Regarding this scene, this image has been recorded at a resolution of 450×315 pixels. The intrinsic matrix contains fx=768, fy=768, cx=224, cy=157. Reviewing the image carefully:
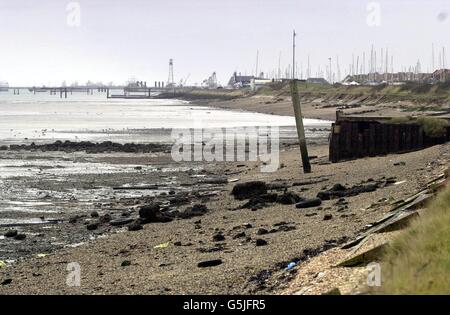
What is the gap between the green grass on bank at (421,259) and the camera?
789 centimetres

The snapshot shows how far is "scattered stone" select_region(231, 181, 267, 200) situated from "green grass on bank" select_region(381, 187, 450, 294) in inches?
505

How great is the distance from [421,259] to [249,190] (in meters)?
16.2

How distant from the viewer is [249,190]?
82.4 ft

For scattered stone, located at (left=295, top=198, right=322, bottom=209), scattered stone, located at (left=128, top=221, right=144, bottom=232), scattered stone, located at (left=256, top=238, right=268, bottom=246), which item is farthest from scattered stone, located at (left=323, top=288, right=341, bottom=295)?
scattered stone, located at (left=128, top=221, right=144, bottom=232)

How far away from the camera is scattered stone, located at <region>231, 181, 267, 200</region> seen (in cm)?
2475

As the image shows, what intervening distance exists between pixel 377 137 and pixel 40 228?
1744 centimetres

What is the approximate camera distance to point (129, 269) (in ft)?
48.0

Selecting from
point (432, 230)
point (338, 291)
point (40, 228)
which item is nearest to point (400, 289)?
point (338, 291)

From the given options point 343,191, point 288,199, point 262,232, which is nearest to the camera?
point 262,232

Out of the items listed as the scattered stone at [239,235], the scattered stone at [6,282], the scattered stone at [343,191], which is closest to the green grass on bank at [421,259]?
the scattered stone at [239,235]

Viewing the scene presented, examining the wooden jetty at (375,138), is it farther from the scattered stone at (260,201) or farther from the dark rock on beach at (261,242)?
the dark rock on beach at (261,242)

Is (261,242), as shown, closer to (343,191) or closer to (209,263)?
(209,263)

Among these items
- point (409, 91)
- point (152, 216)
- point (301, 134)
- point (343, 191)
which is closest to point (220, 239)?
point (152, 216)

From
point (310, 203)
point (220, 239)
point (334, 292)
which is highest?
point (334, 292)
